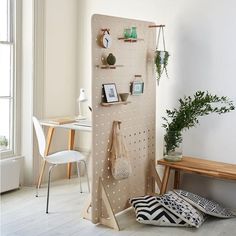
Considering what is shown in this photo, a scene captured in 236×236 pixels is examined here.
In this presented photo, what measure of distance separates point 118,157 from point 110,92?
53cm

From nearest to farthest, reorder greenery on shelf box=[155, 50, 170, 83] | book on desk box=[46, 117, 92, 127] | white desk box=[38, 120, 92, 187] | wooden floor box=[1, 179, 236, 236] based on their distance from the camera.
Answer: wooden floor box=[1, 179, 236, 236], greenery on shelf box=[155, 50, 170, 83], white desk box=[38, 120, 92, 187], book on desk box=[46, 117, 92, 127]

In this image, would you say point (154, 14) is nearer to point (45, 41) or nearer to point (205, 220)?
point (45, 41)

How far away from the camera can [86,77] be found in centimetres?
450

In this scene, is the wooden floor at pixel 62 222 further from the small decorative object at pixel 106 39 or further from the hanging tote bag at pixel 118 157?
the small decorative object at pixel 106 39

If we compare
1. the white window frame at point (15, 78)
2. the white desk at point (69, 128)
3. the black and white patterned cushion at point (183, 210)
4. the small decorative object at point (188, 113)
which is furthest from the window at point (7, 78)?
the black and white patterned cushion at point (183, 210)

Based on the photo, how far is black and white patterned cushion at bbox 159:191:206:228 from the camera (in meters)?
3.09

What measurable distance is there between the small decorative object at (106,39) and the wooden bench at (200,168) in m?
1.22

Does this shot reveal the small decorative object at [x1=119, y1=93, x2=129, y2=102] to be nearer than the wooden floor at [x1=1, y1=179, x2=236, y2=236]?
No

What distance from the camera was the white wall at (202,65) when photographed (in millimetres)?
3516

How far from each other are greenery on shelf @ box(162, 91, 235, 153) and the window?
5.33ft

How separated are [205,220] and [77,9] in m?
2.76

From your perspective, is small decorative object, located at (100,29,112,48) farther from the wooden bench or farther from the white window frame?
the white window frame

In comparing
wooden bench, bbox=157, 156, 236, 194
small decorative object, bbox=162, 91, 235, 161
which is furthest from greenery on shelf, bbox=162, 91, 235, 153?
wooden bench, bbox=157, 156, 236, 194

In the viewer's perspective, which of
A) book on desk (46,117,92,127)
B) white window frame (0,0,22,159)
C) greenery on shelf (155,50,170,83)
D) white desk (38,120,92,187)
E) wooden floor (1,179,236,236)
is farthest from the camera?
white window frame (0,0,22,159)
